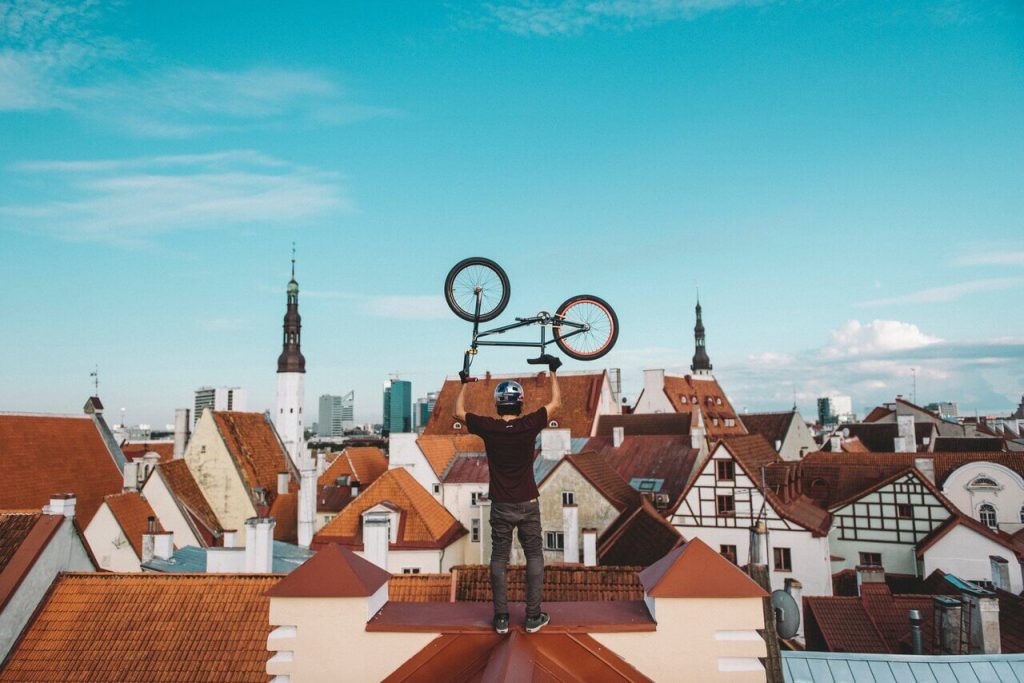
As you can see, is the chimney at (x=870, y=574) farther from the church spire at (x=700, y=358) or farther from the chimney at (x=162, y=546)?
the church spire at (x=700, y=358)

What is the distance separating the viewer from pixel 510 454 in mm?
6066

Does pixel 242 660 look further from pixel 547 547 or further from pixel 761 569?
pixel 547 547

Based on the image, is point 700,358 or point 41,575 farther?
point 700,358

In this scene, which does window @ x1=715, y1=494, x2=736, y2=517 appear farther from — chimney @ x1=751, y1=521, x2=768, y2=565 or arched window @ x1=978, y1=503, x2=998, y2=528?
arched window @ x1=978, y1=503, x2=998, y2=528

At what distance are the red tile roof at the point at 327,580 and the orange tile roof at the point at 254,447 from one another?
99.8ft

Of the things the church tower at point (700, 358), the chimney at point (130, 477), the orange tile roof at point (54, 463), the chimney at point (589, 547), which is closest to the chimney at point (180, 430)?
the orange tile roof at point (54, 463)

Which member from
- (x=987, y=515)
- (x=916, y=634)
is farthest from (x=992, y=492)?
(x=916, y=634)

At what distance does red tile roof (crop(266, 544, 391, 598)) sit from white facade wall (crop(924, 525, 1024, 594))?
2814cm

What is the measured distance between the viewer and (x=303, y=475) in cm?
2723

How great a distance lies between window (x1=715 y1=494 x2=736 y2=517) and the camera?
2667 centimetres

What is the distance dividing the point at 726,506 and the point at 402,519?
12.7 metres

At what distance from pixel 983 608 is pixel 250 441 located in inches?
1300

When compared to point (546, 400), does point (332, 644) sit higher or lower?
lower

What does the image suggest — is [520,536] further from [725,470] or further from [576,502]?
[725,470]
